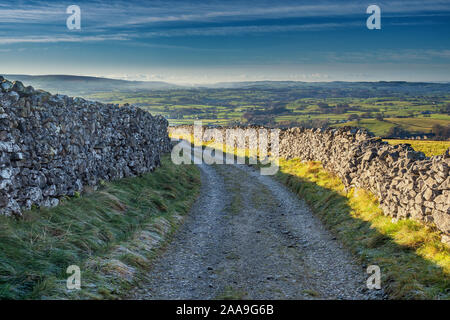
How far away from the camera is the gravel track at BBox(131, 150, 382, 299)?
29.1 ft

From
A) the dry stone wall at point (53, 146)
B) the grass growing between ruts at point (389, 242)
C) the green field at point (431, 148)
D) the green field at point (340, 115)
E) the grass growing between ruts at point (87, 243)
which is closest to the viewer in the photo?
the grass growing between ruts at point (87, 243)

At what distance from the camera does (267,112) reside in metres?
116

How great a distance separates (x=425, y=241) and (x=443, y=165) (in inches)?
91.0

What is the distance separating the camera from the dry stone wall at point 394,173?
33.9ft

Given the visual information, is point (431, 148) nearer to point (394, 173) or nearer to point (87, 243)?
point (394, 173)

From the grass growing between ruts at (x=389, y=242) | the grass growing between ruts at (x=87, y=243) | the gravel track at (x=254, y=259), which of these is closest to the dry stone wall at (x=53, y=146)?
the grass growing between ruts at (x=87, y=243)

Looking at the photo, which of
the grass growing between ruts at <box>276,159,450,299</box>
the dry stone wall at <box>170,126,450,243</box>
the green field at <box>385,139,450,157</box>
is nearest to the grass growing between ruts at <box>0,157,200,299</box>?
the grass growing between ruts at <box>276,159,450,299</box>

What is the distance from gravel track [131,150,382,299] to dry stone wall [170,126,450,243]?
262cm

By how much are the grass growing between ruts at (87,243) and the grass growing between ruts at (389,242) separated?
6664 mm

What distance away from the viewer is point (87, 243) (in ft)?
34.5

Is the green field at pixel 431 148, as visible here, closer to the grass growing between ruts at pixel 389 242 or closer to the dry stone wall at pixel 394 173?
the dry stone wall at pixel 394 173

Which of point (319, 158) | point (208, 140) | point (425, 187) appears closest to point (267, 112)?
point (208, 140)

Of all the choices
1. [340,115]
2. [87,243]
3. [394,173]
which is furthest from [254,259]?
[340,115]

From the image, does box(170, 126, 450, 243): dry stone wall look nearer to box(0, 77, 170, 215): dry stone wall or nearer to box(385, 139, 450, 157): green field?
box(385, 139, 450, 157): green field
